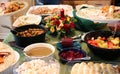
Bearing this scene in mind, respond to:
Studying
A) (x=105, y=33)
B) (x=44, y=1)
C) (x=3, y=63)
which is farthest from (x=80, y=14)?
(x=44, y=1)

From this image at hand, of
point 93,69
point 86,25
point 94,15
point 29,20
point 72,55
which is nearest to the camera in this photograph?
point 93,69

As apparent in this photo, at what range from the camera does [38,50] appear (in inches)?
54.0

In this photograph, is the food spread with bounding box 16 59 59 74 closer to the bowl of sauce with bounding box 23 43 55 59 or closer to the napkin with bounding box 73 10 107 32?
the bowl of sauce with bounding box 23 43 55 59

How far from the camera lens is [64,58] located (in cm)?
130

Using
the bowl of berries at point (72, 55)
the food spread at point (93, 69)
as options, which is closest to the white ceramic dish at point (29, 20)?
the bowl of berries at point (72, 55)

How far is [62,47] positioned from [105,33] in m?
0.31

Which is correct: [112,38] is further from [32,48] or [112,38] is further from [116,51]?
[32,48]

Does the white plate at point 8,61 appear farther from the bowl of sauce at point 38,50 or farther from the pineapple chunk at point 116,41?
the pineapple chunk at point 116,41

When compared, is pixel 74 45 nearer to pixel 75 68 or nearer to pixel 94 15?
pixel 94 15

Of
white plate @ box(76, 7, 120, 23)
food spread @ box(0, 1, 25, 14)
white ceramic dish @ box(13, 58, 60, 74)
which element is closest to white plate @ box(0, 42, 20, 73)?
white ceramic dish @ box(13, 58, 60, 74)

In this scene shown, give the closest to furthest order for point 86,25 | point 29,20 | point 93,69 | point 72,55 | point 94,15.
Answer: point 93,69 → point 72,55 → point 94,15 → point 86,25 → point 29,20

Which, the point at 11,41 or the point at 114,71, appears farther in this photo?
the point at 11,41

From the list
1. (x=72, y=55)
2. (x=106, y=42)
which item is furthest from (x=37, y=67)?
(x=106, y=42)

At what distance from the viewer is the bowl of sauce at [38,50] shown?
4.28 feet
